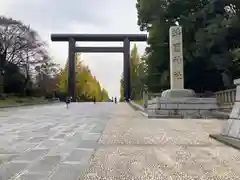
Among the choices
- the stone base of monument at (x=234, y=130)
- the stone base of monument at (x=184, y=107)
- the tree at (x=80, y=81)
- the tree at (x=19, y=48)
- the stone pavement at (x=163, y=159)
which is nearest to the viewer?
the stone pavement at (x=163, y=159)

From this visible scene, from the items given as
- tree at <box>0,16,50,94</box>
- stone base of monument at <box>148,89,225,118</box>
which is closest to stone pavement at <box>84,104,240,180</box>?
stone base of monument at <box>148,89,225,118</box>

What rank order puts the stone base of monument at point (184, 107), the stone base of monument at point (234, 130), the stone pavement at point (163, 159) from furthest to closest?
the stone base of monument at point (184, 107) → the stone base of monument at point (234, 130) → the stone pavement at point (163, 159)

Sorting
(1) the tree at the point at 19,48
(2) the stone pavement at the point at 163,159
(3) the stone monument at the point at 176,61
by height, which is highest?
(1) the tree at the point at 19,48

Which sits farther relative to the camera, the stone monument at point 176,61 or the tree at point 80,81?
the tree at point 80,81

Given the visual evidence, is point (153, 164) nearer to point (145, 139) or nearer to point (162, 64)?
point (145, 139)

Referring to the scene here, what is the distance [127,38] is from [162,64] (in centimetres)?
2339

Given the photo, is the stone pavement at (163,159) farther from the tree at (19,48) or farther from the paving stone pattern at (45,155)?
Answer: the tree at (19,48)

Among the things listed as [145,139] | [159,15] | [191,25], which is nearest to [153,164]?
[145,139]

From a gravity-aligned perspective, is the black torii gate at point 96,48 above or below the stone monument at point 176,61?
above

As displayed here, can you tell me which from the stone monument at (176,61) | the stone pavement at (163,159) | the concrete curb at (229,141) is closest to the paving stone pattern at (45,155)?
the stone pavement at (163,159)

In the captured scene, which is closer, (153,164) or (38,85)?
(153,164)

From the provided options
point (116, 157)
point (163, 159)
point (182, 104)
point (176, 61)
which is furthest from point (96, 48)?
point (163, 159)

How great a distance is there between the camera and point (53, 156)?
17.5 ft

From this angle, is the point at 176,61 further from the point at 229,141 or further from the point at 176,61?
the point at 229,141
